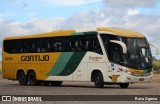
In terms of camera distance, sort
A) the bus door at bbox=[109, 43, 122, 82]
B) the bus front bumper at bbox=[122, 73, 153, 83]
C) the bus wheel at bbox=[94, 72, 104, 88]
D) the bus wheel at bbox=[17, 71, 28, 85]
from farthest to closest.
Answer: the bus wheel at bbox=[17, 71, 28, 85] < the bus wheel at bbox=[94, 72, 104, 88] < the bus door at bbox=[109, 43, 122, 82] < the bus front bumper at bbox=[122, 73, 153, 83]

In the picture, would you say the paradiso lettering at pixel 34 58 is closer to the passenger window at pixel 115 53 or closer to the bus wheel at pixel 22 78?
the bus wheel at pixel 22 78

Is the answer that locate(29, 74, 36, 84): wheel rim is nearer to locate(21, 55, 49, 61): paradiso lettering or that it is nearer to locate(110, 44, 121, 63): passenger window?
locate(21, 55, 49, 61): paradiso lettering

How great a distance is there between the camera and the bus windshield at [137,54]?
26188 mm

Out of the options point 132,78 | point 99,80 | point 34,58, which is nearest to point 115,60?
point 132,78

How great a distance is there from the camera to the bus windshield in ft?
85.9

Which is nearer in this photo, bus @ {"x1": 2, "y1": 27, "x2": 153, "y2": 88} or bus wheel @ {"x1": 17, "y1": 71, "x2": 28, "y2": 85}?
bus @ {"x1": 2, "y1": 27, "x2": 153, "y2": 88}

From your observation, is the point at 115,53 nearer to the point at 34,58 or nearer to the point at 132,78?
the point at 132,78

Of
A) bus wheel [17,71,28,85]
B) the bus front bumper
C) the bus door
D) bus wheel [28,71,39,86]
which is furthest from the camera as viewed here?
bus wheel [17,71,28,85]

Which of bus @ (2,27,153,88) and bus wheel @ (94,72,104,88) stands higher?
bus @ (2,27,153,88)

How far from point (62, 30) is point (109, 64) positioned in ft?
16.7

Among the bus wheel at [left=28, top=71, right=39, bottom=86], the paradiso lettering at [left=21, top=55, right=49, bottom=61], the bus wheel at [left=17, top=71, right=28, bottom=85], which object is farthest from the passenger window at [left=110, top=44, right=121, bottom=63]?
the bus wheel at [left=17, top=71, right=28, bottom=85]

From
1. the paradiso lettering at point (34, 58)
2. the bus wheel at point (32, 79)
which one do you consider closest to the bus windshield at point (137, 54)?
the paradiso lettering at point (34, 58)

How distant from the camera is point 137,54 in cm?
2639

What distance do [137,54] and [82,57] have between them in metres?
3.43
